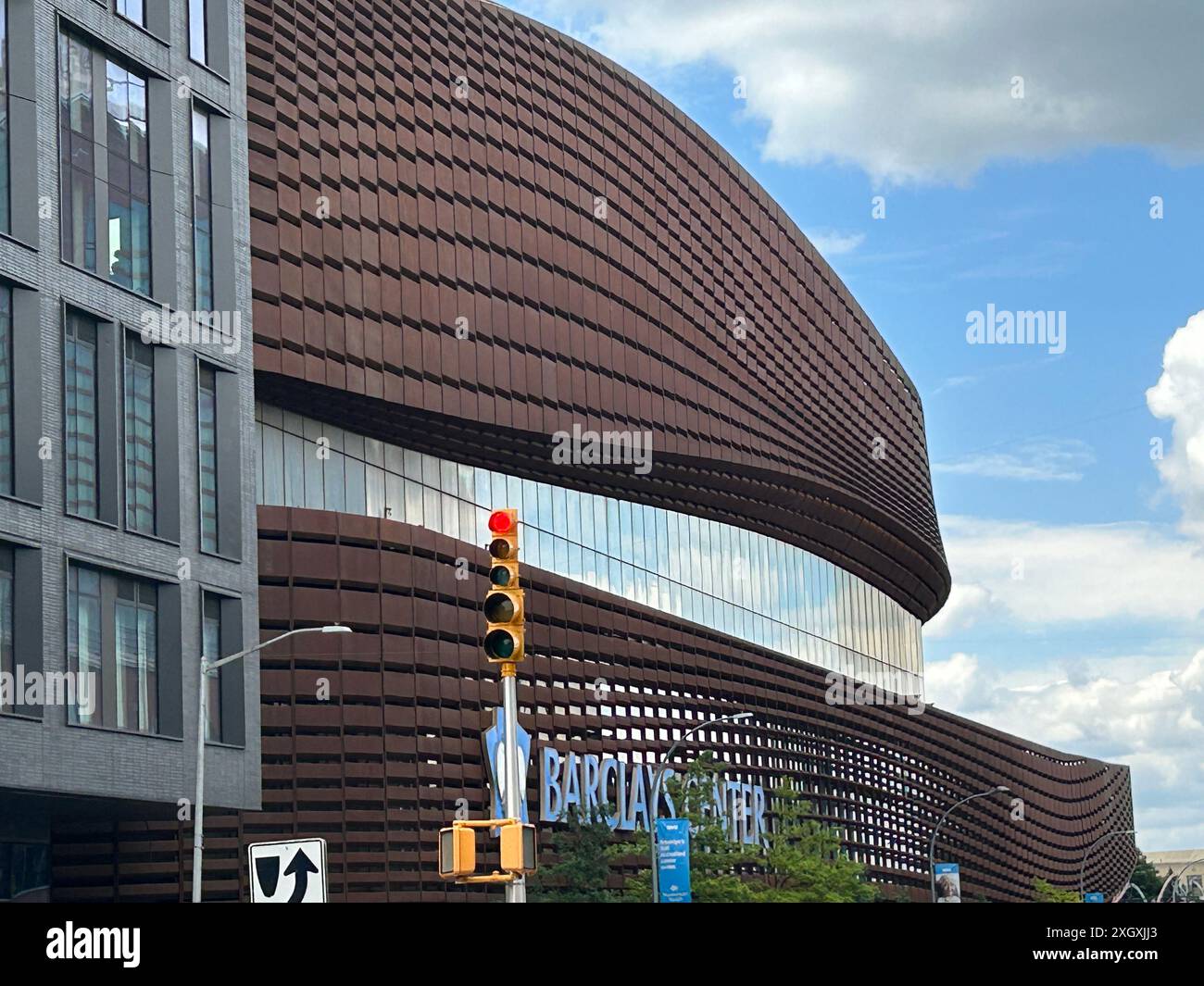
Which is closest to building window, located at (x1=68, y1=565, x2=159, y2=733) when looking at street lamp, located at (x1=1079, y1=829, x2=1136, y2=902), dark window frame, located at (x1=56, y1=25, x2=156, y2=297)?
dark window frame, located at (x1=56, y1=25, x2=156, y2=297)

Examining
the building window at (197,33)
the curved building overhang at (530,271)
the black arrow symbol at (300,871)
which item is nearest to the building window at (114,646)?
the curved building overhang at (530,271)

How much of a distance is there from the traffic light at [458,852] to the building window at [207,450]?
31.1 meters

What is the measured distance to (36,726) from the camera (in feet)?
126

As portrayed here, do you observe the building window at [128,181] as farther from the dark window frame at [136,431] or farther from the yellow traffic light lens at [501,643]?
the yellow traffic light lens at [501,643]

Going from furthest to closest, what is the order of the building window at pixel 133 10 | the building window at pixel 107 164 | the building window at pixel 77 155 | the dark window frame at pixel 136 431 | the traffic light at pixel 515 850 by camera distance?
1. the building window at pixel 133 10
2. the dark window frame at pixel 136 431
3. the building window at pixel 107 164
4. the building window at pixel 77 155
5. the traffic light at pixel 515 850

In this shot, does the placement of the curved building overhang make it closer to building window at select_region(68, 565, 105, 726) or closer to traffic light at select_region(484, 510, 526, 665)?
building window at select_region(68, 565, 105, 726)

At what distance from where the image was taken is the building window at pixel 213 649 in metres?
45.6

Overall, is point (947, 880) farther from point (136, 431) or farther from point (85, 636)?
point (85, 636)

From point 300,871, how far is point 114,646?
2727 centimetres

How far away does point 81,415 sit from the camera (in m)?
41.7

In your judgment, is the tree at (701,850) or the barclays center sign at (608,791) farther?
the tree at (701,850)

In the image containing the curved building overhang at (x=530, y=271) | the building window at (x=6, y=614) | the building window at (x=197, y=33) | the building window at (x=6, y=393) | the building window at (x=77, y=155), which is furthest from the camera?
the curved building overhang at (x=530, y=271)

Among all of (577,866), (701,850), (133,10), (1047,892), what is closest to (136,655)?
(133,10)
